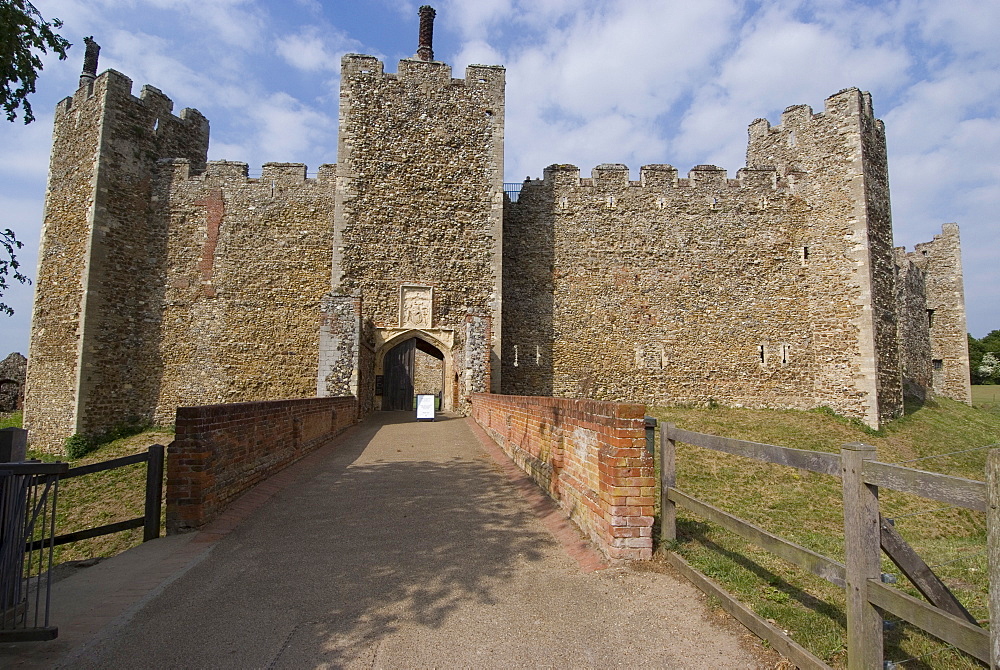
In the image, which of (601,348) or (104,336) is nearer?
(104,336)

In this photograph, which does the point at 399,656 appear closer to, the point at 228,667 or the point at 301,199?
the point at 228,667

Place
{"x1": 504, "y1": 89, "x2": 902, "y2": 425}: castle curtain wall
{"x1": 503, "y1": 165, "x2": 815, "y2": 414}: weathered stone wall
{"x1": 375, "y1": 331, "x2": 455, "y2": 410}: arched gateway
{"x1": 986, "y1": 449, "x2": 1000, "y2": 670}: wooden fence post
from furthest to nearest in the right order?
{"x1": 503, "y1": 165, "x2": 815, "y2": 414}: weathered stone wall
{"x1": 504, "y1": 89, "x2": 902, "y2": 425}: castle curtain wall
{"x1": 375, "y1": 331, "x2": 455, "y2": 410}: arched gateway
{"x1": 986, "y1": 449, "x2": 1000, "y2": 670}: wooden fence post

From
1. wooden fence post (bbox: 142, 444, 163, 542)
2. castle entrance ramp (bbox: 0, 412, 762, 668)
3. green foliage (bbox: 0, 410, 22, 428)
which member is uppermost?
wooden fence post (bbox: 142, 444, 163, 542)

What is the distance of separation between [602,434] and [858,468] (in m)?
2.14

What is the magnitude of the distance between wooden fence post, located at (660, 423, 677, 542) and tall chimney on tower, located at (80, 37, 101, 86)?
2317 centimetres

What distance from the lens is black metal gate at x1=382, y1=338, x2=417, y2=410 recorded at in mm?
25086

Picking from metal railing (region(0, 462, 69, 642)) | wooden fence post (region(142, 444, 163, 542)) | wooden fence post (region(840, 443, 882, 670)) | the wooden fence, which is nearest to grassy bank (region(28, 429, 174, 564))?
wooden fence post (region(142, 444, 163, 542))

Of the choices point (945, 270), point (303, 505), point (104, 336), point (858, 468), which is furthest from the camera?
point (945, 270)

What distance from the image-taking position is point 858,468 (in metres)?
2.87

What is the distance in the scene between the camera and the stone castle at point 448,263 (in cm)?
1770

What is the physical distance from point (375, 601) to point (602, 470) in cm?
203

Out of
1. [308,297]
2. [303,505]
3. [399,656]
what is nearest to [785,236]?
[308,297]

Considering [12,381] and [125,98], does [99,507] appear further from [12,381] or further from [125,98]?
[12,381]

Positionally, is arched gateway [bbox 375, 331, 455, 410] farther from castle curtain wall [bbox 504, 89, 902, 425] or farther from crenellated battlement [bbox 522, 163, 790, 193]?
crenellated battlement [bbox 522, 163, 790, 193]
